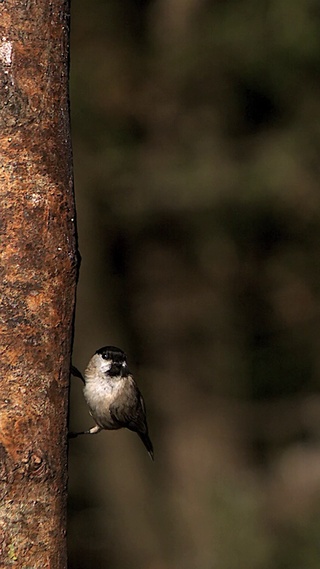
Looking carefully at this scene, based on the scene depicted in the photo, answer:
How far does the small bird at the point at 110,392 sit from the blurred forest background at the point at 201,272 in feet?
16.4

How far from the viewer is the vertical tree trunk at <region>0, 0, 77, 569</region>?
239 centimetres

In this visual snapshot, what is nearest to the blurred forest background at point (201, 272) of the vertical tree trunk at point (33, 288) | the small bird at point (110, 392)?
the small bird at point (110, 392)

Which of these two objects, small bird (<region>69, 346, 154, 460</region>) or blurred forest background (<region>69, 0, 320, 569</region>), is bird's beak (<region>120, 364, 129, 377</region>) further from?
blurred forest background (<region>69, 0, 320, 569</region>)

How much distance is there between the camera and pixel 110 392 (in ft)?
14.4

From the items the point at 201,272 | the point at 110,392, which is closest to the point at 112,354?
the point at 110,392

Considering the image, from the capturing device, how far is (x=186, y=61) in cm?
1059

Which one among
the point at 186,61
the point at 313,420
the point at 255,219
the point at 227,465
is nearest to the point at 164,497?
the point at 227,465

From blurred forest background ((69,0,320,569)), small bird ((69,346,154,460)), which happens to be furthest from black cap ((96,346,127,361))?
blurred forest background ((69,0,320,569))

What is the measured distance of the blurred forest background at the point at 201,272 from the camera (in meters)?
9.97

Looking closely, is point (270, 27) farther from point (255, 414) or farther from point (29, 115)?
point (29, 115)

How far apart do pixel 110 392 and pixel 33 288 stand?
2.01 meters

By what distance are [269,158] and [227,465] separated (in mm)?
3383

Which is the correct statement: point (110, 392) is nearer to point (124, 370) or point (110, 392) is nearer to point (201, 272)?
point (124, 370)

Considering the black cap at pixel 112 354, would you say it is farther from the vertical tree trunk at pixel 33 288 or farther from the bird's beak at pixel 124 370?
the vertical tree trunk at pixel 33 288
